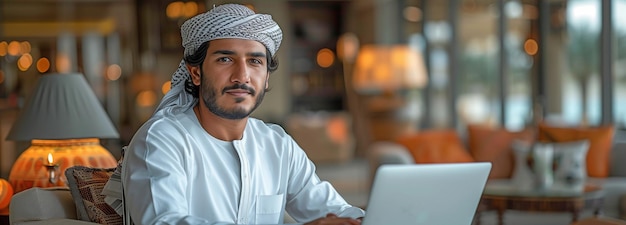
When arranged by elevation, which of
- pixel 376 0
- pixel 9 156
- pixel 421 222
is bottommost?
pixel 9 156

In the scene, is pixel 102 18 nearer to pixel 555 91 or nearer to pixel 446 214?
pixel 555 91

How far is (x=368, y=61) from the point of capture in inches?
436

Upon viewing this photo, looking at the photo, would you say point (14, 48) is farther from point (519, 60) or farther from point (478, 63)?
point (519, 60)

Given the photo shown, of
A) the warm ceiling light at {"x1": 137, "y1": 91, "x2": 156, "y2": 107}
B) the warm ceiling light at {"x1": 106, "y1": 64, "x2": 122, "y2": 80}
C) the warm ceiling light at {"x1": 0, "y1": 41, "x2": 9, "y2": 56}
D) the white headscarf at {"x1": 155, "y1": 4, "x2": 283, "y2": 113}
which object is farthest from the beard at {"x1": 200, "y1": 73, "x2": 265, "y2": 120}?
the warm ceiling light at {"x1": 106, "y1": 64, "x2": 122, "y2": 80}

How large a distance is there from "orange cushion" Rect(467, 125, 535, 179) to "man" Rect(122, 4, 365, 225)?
4832mm

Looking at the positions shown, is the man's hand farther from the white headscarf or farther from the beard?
the white headscarf

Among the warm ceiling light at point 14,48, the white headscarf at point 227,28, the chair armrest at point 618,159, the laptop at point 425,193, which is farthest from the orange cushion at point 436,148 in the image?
the warm ceiling light at point 14,48

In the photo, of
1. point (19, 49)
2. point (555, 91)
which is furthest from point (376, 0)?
point (19, 49)

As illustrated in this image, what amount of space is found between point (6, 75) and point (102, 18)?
2.31 metres

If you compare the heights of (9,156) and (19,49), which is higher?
(19,49)

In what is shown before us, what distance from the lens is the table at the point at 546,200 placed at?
18.7 ft

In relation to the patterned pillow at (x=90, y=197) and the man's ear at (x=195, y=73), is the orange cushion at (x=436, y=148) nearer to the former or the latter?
the patterned pillow at (x=90, y=197)

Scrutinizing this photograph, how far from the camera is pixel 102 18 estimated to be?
1697 cm

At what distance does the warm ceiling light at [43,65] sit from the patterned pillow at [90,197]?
14.0m
